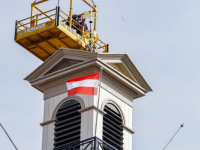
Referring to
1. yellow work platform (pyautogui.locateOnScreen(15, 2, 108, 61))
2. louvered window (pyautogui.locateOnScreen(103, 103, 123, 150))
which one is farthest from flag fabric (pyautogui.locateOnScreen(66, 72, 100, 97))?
yellow work platform (pyautogui.locateOnScreen(15, 2, 108, 61))

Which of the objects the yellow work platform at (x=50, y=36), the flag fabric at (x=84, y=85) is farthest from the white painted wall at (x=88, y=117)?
the yellow work platform at (x=50, y=36)

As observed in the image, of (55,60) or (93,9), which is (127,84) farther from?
(93,9)

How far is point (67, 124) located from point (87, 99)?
134cm

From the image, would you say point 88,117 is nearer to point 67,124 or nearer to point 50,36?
point 67,124

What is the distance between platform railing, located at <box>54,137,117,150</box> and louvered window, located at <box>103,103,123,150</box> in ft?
4.53

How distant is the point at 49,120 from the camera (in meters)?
35.8

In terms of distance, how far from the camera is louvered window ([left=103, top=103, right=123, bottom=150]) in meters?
35.1

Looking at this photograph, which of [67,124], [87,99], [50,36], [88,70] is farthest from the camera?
[50,36]

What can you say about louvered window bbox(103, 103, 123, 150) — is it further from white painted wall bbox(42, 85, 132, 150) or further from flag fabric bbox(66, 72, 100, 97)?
flag fabric bbox(66, 72, 100, 97)

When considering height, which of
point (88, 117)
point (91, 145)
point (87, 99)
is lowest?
point (91, 145)

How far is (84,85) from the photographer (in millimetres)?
Result: 34531

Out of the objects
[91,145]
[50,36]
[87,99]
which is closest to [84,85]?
[87,99]

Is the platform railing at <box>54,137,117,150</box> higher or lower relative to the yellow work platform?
lower

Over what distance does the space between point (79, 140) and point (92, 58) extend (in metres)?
3.68
